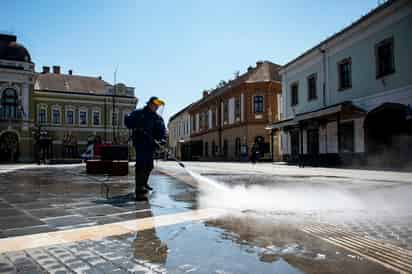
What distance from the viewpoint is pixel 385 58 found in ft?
64.5

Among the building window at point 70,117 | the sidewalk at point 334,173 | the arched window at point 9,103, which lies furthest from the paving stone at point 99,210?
the building window at point 70,117

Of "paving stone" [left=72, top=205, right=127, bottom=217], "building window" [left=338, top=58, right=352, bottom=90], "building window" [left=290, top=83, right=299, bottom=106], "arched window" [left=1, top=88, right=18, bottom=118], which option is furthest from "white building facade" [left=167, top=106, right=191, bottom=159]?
"paving stone" [left=72, top=205, right=127, bottom=217]

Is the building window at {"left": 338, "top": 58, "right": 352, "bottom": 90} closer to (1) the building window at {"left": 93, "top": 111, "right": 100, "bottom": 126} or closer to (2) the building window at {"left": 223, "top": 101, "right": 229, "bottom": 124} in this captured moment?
(2) the building window at {"left": 223, "top": 101, "right": 229, "bottom": 124}

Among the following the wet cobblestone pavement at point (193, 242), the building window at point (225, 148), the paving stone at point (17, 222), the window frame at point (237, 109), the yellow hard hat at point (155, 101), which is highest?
the window frame at point (237, 109)

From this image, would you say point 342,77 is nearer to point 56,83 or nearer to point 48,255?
point 48,255

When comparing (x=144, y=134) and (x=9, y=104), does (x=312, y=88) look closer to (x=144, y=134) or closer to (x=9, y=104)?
(x=144, y=134)

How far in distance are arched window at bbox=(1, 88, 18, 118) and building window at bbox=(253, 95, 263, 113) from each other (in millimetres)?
31626

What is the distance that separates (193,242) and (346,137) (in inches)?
843

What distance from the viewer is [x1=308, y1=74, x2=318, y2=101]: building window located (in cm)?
2718

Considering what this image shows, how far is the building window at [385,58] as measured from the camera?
62.1 feet

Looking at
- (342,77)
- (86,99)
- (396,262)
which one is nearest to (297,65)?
(342,77)

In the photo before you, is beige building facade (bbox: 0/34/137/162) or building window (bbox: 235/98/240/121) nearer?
building window (bbox: 235/98/240/121)

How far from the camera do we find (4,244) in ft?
10.7

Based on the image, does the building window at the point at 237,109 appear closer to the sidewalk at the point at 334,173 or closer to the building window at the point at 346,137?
the building window at the point at 346,137
